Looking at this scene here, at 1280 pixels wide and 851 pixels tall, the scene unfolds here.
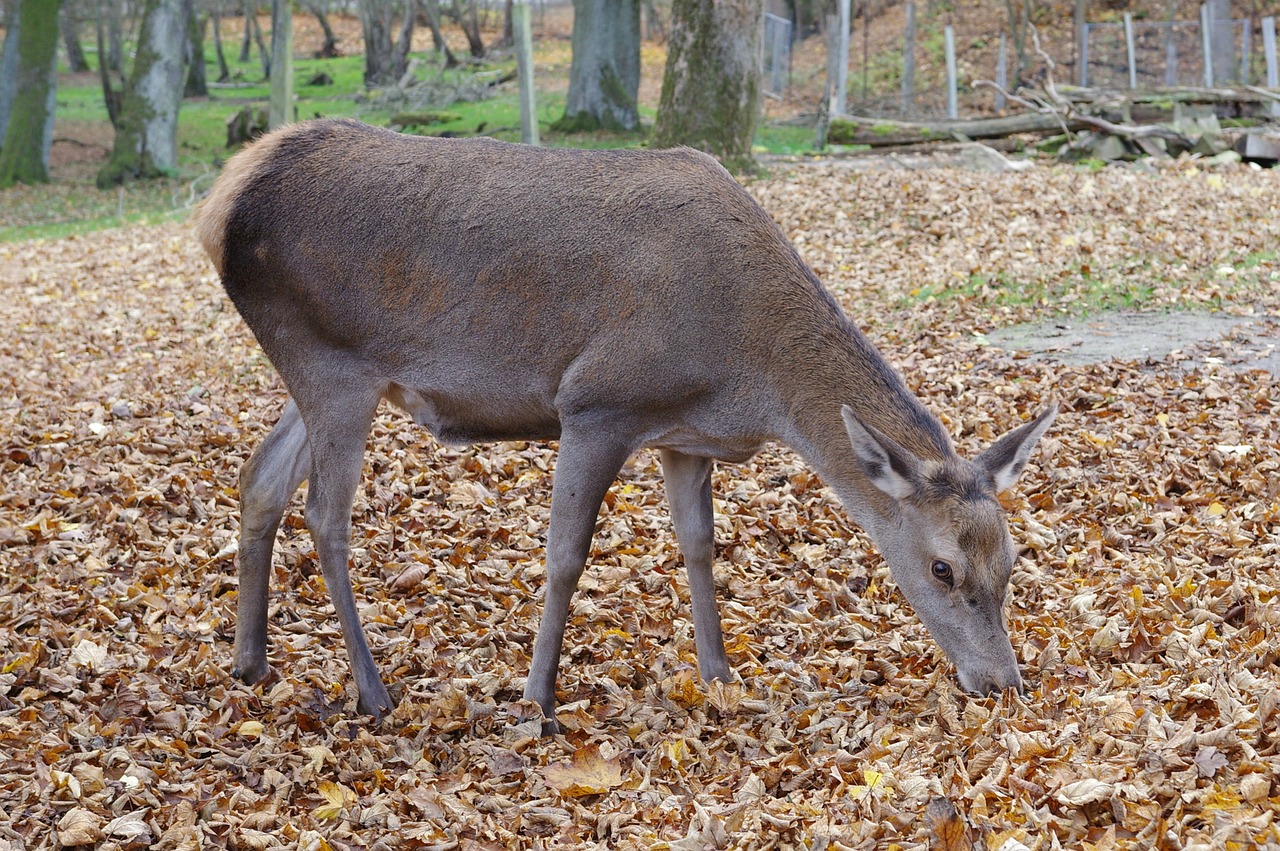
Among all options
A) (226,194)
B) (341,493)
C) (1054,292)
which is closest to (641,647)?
(341,493)

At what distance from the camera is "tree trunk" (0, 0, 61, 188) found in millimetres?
25547

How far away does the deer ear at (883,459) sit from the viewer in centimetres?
460

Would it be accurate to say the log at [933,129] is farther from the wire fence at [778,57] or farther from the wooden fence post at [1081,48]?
the wire fence at [778,57]

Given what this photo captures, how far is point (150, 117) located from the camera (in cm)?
2534

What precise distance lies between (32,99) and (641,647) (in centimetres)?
2466

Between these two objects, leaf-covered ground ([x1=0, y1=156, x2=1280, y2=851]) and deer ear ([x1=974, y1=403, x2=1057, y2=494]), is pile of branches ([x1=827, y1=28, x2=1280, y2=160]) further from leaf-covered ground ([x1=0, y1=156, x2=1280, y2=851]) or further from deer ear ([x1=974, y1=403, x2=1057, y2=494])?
deer ear ([x1=974, y1=403, x2=1057, y2=494])

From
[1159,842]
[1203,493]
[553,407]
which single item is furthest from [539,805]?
[1203,493]

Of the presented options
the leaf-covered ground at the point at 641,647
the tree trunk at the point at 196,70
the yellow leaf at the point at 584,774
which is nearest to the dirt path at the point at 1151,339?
the leaf-covered ground at the point at 641,647

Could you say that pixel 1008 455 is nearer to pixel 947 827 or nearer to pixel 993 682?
pixel 993 682

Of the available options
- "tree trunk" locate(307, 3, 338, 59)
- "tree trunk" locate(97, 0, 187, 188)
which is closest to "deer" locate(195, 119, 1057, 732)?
"tree trunk" locate(97, 0, 187, 188)

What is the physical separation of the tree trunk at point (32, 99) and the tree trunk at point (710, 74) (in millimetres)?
16525

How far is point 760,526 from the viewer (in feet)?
22.8

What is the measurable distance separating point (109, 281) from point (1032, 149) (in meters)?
12.6

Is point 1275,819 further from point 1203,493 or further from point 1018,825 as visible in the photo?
point 1203,493
